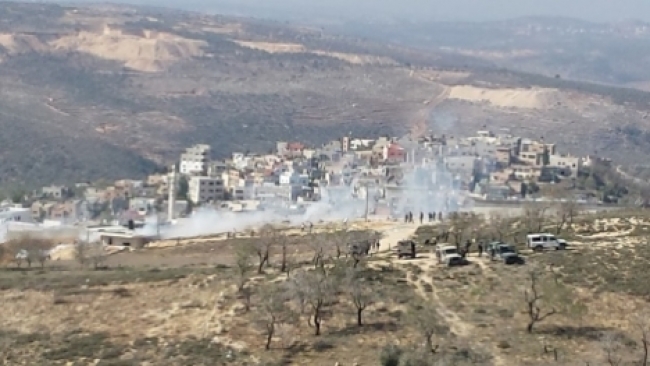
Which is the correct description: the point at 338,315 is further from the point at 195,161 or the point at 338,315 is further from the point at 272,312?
the point at 195,161

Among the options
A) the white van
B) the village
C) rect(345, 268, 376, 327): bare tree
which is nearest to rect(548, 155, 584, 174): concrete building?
the village

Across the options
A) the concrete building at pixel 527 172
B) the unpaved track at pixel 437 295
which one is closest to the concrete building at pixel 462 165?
the concrete building at pixel 527 172

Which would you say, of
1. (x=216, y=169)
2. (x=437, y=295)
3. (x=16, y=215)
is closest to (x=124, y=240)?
(x=16, y=215)

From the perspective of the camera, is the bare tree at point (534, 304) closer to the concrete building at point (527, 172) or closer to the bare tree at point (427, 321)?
the bare tree at point (427, 321)

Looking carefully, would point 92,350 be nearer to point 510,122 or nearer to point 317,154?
point 317,154

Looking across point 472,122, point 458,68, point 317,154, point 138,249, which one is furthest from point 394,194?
point 458,68
